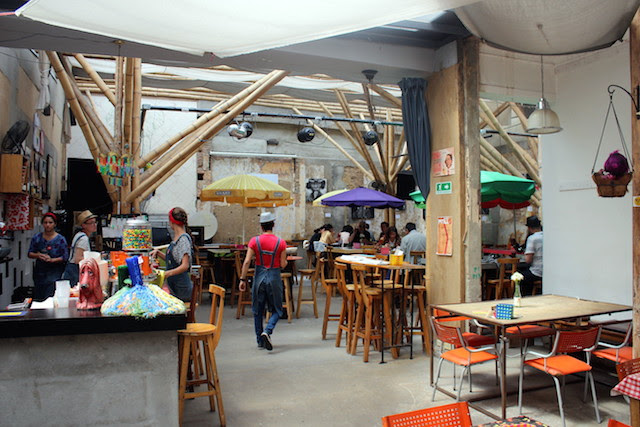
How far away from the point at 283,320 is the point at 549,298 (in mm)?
3979

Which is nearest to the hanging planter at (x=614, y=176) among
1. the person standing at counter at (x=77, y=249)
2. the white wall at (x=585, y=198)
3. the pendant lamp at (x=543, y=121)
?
the pendant lamp at (x=543, y=121)

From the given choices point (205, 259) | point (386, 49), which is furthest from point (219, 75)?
point (386, 49)

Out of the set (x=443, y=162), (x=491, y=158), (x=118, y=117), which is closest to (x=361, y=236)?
(x=491, y=158)

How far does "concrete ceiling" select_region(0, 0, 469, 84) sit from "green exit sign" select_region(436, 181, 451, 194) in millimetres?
1337

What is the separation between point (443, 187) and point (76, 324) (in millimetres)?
4195

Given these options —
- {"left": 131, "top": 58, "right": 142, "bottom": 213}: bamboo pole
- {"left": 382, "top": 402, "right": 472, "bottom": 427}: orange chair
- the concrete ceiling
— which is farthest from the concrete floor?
{"left": 131, "top": 58, "right": 142, "bottom": 213}: bamboo pole

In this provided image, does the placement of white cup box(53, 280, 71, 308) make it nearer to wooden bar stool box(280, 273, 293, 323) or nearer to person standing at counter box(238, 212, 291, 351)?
person standing at counter box(238, 212, 291, 351)

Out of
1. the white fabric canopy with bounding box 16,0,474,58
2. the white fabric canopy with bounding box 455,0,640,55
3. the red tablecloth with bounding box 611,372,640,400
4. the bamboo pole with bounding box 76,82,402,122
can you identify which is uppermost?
the bamboo pole with bounding box 76,82,402,122

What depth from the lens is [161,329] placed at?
10.3ft

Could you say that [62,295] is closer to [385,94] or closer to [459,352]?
[459,352]

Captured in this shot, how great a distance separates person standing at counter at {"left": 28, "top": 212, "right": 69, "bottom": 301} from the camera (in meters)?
6.31

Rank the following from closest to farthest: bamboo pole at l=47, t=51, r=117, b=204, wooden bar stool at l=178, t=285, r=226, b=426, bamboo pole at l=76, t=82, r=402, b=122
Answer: wooden bar stool at l=178, t=285, r=226, b=426
bamboo pole at l=47, t=51, r=117, b=204
bamboo pole at l=76, t=82, r=402, b=122

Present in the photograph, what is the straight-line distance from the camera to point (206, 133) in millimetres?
8734

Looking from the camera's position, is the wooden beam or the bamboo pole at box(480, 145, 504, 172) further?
the bamboo pole at box(480, 145, 504, 172)
